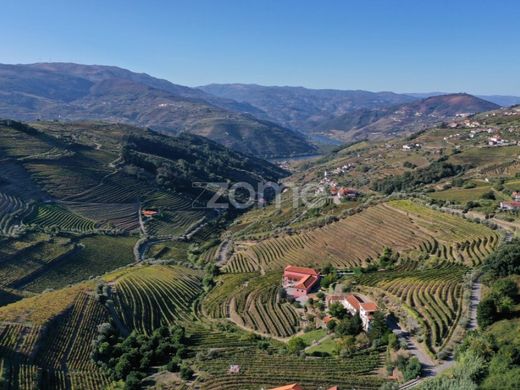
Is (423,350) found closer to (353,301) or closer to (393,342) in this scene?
(393,342)

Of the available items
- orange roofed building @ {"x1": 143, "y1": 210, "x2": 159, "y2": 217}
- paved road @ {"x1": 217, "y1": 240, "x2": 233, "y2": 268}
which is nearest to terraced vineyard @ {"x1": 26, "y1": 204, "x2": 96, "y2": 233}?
orange roofed building @ {"x1": 143, "y1": 210, "x2": 159, "y2": 217}

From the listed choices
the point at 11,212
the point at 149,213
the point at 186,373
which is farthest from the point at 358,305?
the point at 11,212

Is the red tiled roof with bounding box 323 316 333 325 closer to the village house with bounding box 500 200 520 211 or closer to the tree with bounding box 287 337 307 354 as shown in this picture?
the tree with bounding box 287 337 307 354

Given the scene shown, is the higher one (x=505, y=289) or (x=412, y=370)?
(x=505, y=289)

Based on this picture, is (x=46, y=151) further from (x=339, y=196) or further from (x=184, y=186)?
(x=339, y=196)

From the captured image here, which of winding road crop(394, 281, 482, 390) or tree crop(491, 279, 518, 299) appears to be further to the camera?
tree crop(491, 279, 518, 299)

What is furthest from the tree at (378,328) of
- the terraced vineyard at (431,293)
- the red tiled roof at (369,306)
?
the terraced vineyard at (431,293)
